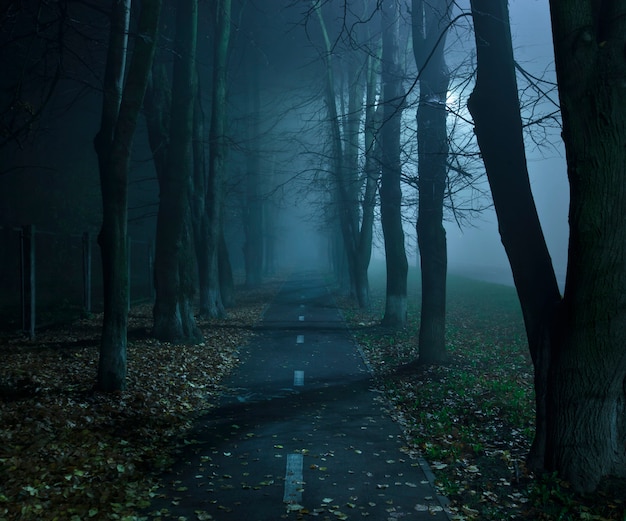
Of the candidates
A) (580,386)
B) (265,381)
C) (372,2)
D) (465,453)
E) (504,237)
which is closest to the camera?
(580,386)

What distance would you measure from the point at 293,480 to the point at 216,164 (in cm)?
1681

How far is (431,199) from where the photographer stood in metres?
12.3

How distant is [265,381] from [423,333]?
3406mm

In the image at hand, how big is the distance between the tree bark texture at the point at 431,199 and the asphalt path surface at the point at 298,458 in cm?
158

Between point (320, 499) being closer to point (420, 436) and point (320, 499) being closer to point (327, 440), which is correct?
point (327, 440)

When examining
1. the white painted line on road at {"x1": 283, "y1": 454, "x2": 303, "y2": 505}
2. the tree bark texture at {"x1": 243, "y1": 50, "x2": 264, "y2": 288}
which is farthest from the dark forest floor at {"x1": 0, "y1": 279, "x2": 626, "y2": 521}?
the tree bark texture at {"x1": 243, "y1": 50, "x2": 264, "y2": 288}

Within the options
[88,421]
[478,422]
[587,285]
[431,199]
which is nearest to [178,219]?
[431,199]

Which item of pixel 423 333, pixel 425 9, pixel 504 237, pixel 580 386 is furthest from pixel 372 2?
pixel 580 386

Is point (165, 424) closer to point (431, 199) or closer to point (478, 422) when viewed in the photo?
point (478, 422)

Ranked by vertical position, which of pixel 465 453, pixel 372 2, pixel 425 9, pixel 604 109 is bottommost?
pixel 465 453

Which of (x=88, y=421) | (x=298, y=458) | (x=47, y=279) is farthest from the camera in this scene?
(x=47, y=279)

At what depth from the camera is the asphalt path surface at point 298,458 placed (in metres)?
5.39

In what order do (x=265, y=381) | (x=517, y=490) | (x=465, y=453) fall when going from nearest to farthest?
(x=517, y=490) < (x=465, y=453) < (x=265, y=381)

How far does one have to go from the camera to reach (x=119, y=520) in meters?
5.03
